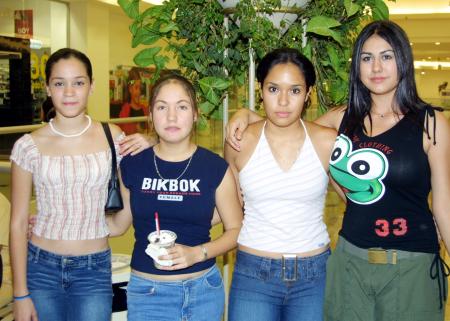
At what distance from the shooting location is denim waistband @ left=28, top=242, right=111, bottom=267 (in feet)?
7.03

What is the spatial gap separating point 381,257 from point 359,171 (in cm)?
32

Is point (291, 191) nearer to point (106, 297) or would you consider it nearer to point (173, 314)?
point (173, 314)

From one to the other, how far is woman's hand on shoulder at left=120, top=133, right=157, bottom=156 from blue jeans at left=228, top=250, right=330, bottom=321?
0.58 m

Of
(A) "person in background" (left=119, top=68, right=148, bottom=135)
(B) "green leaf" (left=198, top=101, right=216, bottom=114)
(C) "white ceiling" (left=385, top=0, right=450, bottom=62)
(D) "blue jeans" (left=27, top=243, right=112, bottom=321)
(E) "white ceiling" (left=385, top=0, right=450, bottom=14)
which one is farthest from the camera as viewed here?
(A) "person in background" (left=119, top=68, right=148, bottom=135)

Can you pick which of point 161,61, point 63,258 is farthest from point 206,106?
point 63,258

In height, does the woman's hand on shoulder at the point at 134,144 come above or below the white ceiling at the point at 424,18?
below

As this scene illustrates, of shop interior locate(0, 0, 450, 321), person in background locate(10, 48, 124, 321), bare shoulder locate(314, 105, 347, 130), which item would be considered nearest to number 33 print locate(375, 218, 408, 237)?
bare shoulder locate(314, 105, 347, 130)

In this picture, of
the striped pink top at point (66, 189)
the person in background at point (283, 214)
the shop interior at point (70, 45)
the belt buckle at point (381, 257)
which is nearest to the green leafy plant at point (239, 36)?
the person in background at point (283, 214)

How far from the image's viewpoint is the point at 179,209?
79.7 inches

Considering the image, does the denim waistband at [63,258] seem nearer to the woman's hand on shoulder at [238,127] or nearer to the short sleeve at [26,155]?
the short sleeve at [26,155]

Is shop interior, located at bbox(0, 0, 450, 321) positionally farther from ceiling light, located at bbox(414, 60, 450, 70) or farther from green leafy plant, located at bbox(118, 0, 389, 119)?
ceiling light, located at bbox(414, 60, 450, 70)

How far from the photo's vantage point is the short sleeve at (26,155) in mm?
2141

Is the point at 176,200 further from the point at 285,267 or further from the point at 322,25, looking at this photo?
the point at 322,25

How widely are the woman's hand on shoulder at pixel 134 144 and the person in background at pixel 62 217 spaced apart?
2.9 inches
